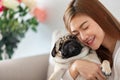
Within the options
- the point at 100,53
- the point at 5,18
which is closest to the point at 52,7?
the point at 5,18

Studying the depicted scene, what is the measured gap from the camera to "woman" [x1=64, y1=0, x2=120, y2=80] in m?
0.87

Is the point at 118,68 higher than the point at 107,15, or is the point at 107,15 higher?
the point at 107,15

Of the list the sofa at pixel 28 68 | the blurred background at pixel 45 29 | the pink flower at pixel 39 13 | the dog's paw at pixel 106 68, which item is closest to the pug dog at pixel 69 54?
the dog's paw at pixel 106 68

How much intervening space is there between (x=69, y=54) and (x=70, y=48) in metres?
0.02

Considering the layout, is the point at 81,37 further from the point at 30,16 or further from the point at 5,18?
the point at 30,16

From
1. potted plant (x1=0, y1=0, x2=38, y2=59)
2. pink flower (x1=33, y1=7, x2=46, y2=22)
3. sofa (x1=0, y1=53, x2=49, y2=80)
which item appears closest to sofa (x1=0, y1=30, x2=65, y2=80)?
sofa (x1=0, y1=53, x2=49, y2=80)

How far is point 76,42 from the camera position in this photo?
0.90m

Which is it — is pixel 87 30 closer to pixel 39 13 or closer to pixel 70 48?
pixel 70 48

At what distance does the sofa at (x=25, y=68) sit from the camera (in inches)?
48.7

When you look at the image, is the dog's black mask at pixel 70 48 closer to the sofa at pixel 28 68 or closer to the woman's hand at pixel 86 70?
the woman's hand at pixel 86 70

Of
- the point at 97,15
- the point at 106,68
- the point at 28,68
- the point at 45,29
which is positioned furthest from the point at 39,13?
the point at 106,68

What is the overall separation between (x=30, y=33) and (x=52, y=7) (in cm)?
32

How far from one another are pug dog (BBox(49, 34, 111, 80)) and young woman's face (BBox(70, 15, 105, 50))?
0.03m

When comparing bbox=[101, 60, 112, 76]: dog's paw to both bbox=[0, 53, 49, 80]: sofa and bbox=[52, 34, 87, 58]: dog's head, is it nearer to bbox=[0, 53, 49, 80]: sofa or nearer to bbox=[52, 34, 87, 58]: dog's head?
bbox=[52, 34, 87, 58]: dog's head
